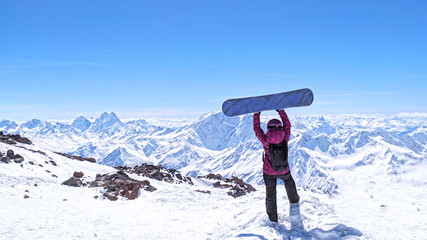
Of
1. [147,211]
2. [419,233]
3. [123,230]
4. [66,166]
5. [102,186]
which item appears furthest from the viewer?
[66,166]

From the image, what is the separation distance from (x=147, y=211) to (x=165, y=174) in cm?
2141

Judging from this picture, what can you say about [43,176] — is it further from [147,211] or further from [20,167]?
[147,211]

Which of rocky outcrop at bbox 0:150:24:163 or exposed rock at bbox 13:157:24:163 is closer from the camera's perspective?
rocky outcrop at bbox 0:150:24:163

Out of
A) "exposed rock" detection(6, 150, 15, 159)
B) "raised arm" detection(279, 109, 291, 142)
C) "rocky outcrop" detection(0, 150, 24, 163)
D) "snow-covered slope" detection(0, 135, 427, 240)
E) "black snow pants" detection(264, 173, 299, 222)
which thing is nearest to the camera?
"snow-covered slope" detection(0, 135, 427, 240)

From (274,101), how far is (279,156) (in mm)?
2350

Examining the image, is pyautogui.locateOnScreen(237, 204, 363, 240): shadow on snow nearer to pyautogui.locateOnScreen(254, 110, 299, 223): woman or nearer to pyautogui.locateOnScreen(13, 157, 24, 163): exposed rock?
pyautogui.locateOnScreen(254, 110, 299, 223): woman

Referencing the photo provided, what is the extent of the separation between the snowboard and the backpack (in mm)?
1561

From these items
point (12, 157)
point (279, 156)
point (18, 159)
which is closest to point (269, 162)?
point (279, 156)

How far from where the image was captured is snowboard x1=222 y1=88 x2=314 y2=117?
33.7ft

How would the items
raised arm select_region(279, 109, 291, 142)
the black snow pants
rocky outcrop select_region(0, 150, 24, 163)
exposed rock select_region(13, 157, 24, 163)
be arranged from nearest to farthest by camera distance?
raised arm select_region(279, 109, 291, 142)
the black snow pants
rocky outcrop select_region(0, 150, 24, 163)
exposed rock select_region(13, 157, 24, 163)

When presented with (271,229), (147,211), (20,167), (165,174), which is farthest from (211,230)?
(165,174)

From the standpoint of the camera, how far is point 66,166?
95.0 ft

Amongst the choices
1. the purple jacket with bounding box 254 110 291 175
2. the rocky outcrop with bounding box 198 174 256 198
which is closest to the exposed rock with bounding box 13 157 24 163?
the rocky outcrop with bounding box 198 174 256 198

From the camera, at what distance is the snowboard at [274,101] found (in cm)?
1027
